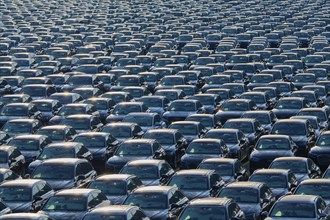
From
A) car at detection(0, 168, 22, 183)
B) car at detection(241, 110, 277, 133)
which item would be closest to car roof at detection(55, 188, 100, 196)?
car at detection(0, 168, 22, 183)

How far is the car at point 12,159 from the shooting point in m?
27.9

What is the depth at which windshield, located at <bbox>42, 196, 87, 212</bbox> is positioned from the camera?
2248cm

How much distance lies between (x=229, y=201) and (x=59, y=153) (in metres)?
7.90

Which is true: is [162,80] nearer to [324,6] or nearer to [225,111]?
[225,111]

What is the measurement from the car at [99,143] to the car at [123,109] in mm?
4908

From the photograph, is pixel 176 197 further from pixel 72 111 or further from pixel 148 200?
pixel 72 111

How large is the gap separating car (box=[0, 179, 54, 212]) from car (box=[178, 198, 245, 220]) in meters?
3.58

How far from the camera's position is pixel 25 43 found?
62531 mm

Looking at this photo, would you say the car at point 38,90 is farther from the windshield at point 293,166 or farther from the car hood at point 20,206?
the car hood at point 20,206

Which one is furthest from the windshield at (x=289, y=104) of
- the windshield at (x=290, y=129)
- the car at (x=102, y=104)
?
the car at (x=102, y=104)

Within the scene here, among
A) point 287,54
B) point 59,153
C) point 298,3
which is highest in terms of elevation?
point 59,153

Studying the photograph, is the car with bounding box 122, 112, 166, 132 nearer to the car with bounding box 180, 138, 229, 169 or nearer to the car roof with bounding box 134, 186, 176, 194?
the car with bounding box 180, 138, 229, 169

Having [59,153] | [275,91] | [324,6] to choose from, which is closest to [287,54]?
[275,91]

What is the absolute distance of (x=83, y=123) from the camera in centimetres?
3381
